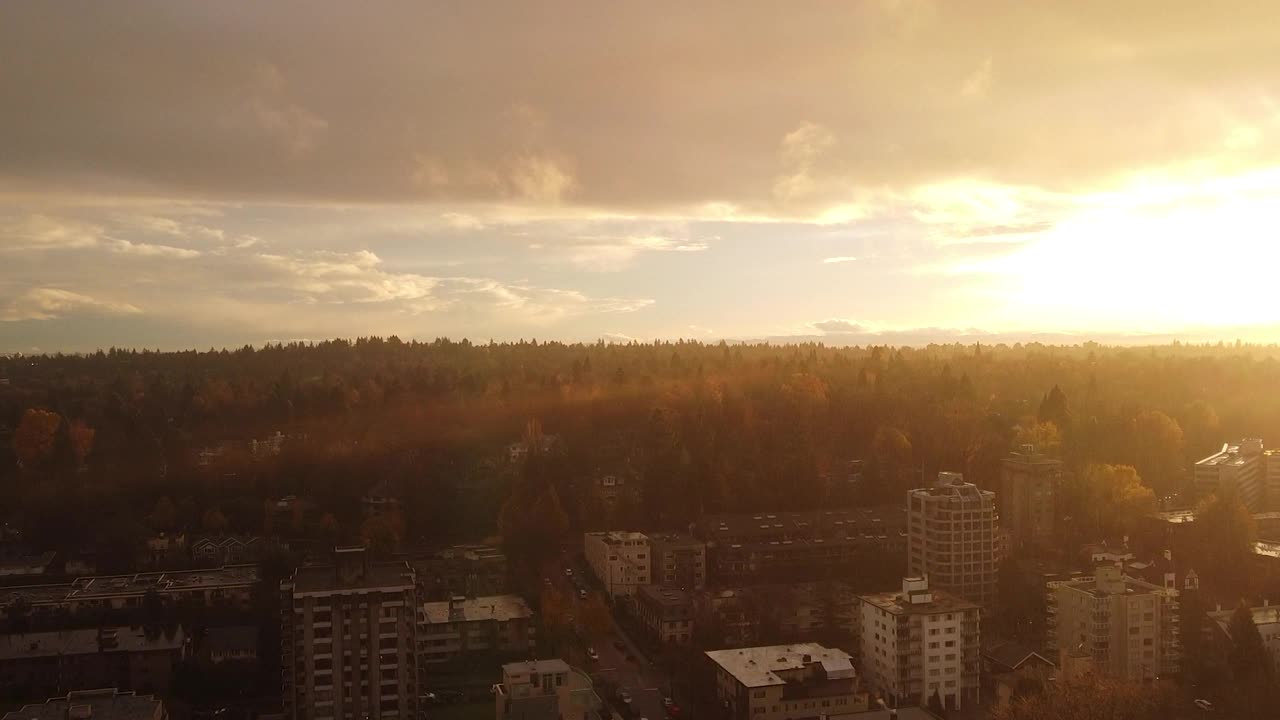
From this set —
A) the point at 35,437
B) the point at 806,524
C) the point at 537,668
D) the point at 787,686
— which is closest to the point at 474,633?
the point at 537,668

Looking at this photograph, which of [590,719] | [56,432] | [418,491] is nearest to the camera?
[590,719]

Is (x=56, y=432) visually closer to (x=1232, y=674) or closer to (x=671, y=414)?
(x=671, y=414)

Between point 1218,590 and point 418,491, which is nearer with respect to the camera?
point 1218,590

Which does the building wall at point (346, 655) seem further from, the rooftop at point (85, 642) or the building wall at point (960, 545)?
the building wall at point (960, 545)

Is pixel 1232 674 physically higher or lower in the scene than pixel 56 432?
lower

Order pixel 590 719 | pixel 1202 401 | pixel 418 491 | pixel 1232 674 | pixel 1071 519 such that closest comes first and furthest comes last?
1. pixel 590 719
2. pixel 1232 674
3. pixel 1071 519
4. pixel 418 491
5. pixel 1202 401

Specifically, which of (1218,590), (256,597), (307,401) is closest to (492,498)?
(256,597)
